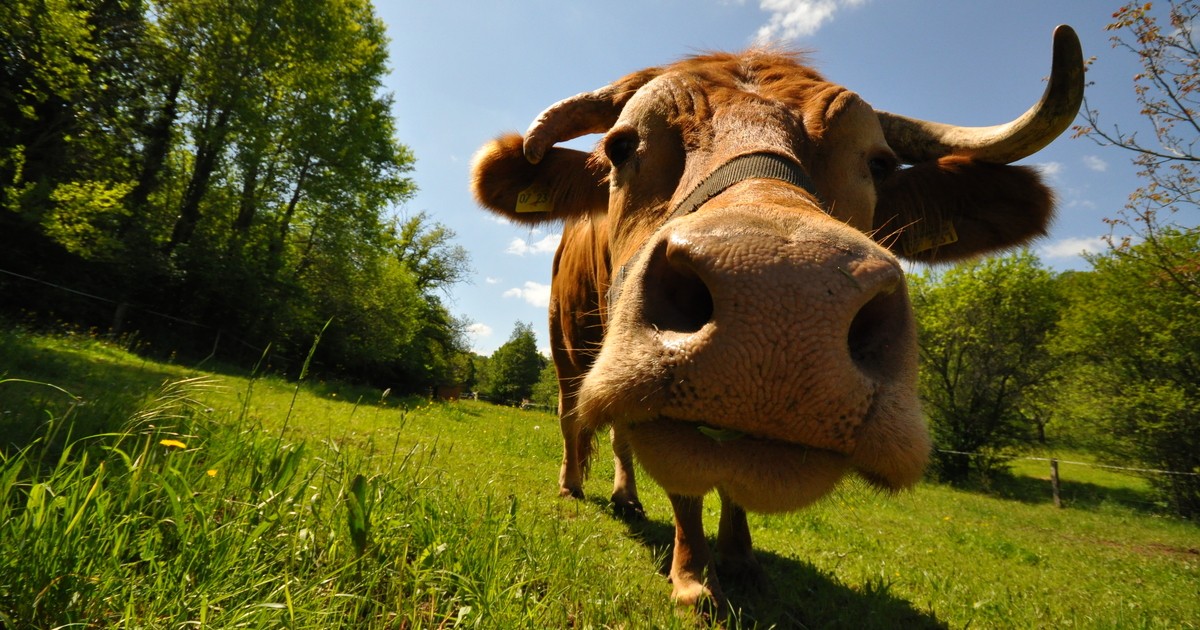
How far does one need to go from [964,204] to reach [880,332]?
7.94ft

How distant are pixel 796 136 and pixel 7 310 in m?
17.7

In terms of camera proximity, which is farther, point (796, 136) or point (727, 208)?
point (796, 136)

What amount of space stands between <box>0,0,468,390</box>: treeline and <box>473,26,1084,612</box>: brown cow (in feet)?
38.7

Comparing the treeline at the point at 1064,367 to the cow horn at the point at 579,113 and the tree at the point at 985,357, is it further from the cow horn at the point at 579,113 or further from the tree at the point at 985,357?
the cow horn at the point at 579,113

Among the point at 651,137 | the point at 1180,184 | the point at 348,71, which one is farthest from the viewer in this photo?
the point at 348,71

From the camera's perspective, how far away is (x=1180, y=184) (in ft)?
23.2

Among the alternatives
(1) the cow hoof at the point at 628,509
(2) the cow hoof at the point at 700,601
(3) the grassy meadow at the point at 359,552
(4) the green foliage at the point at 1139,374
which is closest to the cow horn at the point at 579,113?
(3) the grassy meadow at the point at 359,552

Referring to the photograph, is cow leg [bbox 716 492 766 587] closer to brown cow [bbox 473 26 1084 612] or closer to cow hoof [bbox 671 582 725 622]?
brown cow [bbox 473 26 1084 612]

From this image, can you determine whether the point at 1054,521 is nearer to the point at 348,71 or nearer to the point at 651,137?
the point at 651,137

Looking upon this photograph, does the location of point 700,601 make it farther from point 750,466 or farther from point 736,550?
point 750,466

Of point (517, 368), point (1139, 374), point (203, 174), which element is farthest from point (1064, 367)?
point (517, 368)

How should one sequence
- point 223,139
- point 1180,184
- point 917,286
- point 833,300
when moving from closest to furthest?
point 833,300 → point 1180,184 → point 223,139 → point 917,286

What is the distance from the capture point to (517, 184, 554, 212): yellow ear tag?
3.82 meters

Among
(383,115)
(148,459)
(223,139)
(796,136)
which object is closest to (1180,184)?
→ (796,136)
